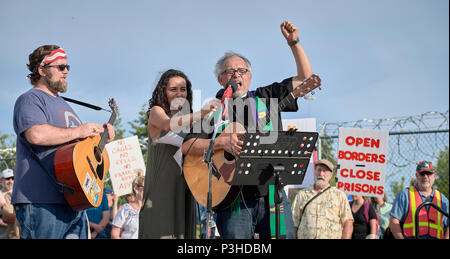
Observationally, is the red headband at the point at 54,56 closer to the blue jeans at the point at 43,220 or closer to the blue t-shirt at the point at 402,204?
the blue jeans at the point at 43,220

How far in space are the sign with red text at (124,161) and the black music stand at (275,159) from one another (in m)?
5.39

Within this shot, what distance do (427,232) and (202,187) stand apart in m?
3.77

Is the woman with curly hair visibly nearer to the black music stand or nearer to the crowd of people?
the crowd of people

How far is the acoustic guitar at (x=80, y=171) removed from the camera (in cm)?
322

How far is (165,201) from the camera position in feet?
11.9

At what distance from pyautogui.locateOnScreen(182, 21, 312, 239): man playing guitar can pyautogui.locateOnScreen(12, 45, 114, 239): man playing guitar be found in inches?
39.1

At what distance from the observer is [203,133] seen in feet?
13.0

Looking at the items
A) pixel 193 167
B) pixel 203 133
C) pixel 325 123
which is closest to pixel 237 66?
pixel 203 133

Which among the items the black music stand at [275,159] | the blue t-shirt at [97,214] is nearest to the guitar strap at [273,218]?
the black music stand at [275,159]

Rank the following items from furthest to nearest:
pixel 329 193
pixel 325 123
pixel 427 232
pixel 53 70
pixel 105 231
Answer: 1. pixel 325 123
2. pixel 105 231
3. pixel 329 193
4. pixel 427 232
5. pixel 53 70

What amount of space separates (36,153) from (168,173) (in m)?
1.00

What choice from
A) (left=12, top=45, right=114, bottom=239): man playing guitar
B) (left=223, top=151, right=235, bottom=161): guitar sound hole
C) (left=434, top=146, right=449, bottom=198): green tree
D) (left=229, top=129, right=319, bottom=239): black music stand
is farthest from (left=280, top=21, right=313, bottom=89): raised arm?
(left=434, top=146, right=449, bottom=198): green tree

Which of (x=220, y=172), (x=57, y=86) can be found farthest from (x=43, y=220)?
(x=220, y=172)

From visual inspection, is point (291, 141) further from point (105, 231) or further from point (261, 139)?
point (105, 231)
